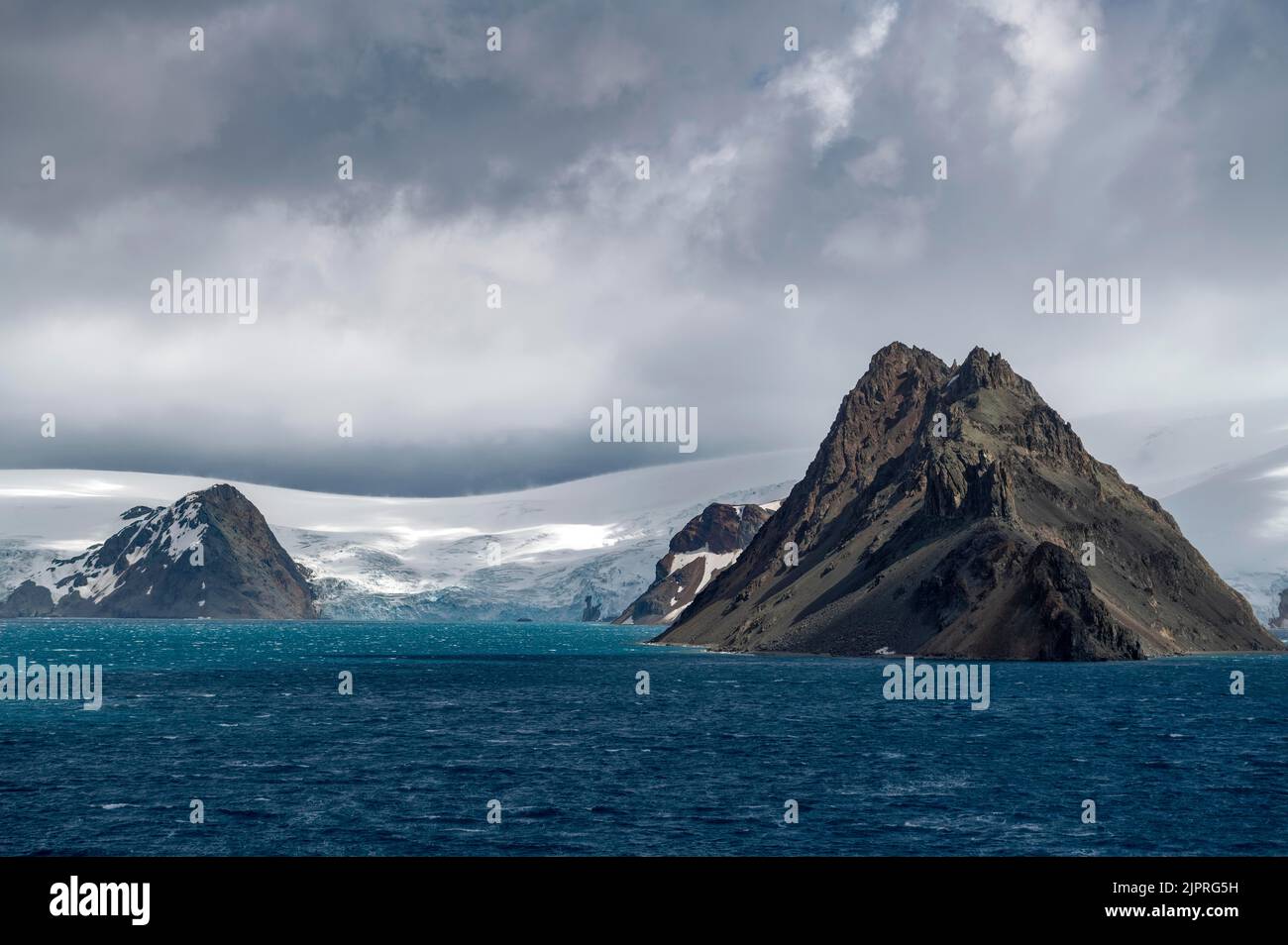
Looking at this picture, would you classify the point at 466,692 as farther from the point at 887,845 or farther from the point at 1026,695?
the point at 887,845

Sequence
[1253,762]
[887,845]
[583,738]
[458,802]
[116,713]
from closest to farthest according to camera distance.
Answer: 1. [887,845]
2. [458,802]
3. [1253,762]
4. [583,738]
5. [116,713]

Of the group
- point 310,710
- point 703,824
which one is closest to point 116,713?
point 310,710

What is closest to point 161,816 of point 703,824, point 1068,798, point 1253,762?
point 703,824
